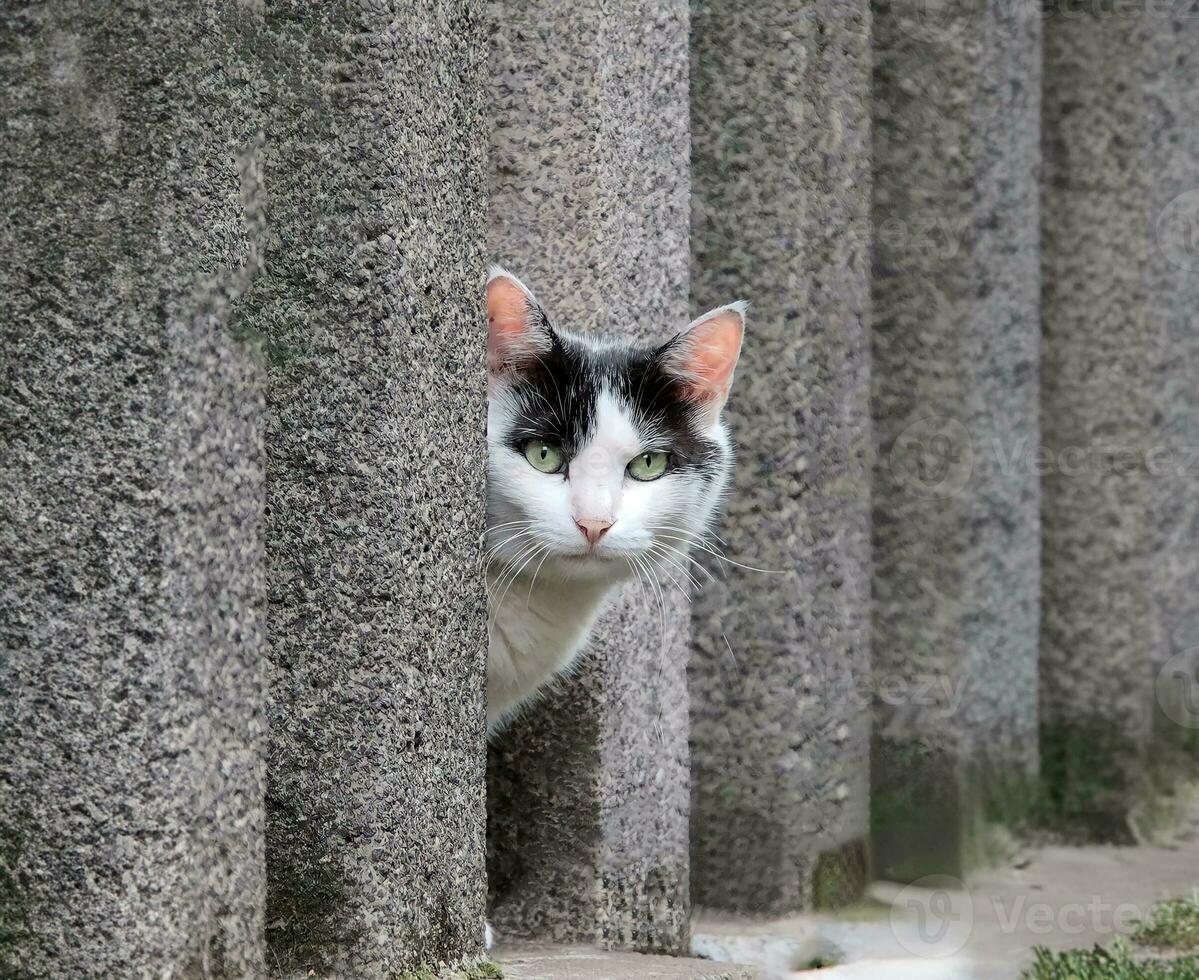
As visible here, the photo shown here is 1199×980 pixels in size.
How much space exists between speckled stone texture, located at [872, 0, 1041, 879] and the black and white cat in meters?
1.38

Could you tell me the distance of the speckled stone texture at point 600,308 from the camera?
2.78m

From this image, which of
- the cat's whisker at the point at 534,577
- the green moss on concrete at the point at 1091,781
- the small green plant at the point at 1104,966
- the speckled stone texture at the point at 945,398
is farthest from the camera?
the green moss on concrete at the point at 1091,781

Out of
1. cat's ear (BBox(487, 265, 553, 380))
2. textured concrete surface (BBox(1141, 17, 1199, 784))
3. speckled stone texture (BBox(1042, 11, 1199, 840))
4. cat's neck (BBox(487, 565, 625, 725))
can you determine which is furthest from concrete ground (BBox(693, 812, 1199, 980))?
cat's ear (BBox(487, 265, 553, 380))

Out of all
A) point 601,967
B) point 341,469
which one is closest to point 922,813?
point 601,967

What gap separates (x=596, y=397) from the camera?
2.66m

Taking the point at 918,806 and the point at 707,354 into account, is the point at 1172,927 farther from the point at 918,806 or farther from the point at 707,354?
the point at 707,354

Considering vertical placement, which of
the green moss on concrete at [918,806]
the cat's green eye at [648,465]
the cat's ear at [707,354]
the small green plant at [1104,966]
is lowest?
the small green plant at [1104,966]

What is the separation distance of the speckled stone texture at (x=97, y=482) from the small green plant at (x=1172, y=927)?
2.70 meters

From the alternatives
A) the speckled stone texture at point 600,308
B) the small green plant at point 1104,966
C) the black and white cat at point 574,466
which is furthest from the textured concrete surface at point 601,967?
the small green plant at point 1104,966

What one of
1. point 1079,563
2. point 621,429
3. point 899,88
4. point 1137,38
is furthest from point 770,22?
point 1079,563

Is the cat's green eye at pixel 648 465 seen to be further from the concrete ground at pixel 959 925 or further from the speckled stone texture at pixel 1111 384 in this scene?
the speckled stone texture at pixel 1111 384

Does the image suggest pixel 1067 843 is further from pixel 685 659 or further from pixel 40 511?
pixel 40 511

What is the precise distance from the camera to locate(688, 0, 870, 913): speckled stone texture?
345cm

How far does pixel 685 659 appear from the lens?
3273mm
